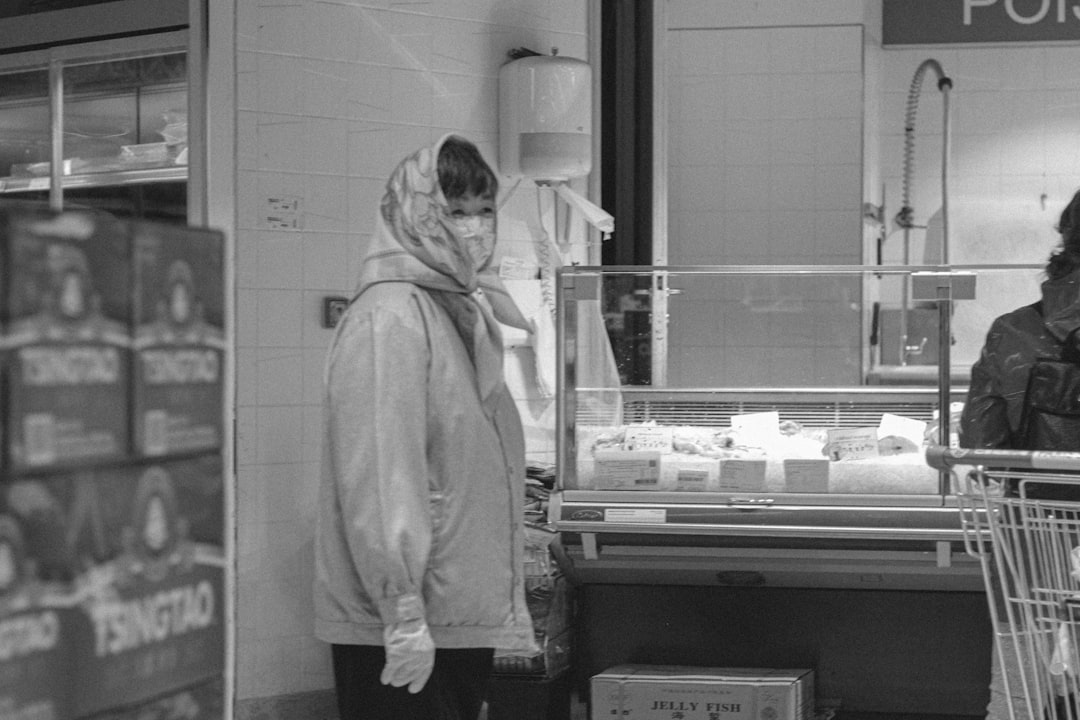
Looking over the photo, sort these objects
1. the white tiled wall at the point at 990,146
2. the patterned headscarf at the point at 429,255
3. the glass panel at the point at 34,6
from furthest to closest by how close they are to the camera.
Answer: the white tiled wall at the point at 990,146, the glass panel at the point at 34,6, the patterned headscarf at the point at 429,255

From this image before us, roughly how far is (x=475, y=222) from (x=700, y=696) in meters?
2.00

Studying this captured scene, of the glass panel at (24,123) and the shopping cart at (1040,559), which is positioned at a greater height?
the glass panel at (24,123)

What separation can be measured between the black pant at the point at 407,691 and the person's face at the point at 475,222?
0.82 metres

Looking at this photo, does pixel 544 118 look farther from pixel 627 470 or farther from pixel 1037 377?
pixel 1037 377

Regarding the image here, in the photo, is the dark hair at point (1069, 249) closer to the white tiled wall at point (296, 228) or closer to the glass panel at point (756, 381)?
the glass panel at point (756, 381)

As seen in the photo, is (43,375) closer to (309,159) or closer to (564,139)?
(309,159)

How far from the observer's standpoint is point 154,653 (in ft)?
4.71

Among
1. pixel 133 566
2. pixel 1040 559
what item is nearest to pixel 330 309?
pixel 1040 559

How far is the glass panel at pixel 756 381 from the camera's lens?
169 inches

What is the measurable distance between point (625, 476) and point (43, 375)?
3.17 m

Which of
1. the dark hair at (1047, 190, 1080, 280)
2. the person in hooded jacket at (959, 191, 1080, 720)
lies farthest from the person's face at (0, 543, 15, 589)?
the dark hair at (1047, 190, 1080, 280)

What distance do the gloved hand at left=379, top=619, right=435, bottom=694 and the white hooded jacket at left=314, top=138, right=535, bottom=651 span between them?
2 centimetres

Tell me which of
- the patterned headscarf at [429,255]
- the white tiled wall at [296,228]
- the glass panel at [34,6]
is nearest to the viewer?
the patterned headscarf at [429,255]

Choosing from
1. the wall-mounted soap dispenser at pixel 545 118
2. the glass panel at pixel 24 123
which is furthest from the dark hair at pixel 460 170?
the glass panel at pixel 24 123
